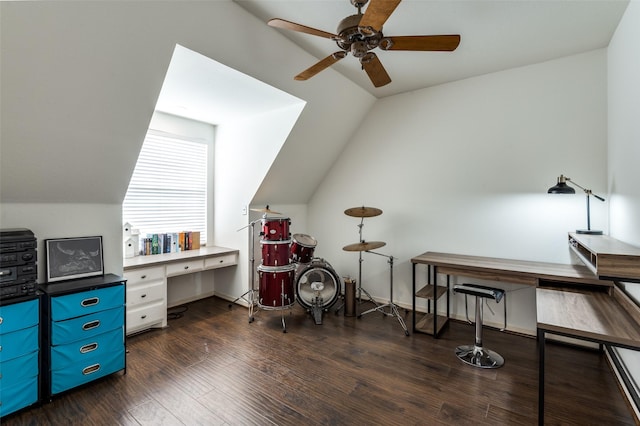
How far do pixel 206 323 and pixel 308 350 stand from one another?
53.0 inches

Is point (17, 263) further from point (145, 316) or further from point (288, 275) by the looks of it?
point (288, 275)

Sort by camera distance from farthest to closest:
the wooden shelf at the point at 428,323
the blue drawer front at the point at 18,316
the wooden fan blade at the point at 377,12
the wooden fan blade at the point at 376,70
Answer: the wooden shelf at the point at 428,323 < the wooden fan blade at the point at 376,70 < the blue drawer front at the point at 18,316 < the wooden fan blade at the point at 377,12

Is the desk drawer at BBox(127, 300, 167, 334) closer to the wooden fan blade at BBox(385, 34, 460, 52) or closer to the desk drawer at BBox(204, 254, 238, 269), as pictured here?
the desk drawer at BBox(204, 254, 238, 269)

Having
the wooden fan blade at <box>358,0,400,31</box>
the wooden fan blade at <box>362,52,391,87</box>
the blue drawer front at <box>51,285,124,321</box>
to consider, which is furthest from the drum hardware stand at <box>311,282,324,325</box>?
the wooden fan blade at <box>358,0,400,31</box>

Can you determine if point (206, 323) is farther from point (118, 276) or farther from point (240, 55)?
point (240, 55)

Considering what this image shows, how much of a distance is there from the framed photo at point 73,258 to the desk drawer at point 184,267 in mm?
772

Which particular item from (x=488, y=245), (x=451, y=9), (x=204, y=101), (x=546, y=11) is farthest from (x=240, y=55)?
(x=488, y=245)

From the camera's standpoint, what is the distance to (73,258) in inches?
96.3

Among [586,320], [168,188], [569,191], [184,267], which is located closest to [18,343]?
[184,267]

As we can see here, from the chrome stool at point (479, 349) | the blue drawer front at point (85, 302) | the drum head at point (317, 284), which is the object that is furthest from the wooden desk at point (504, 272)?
the blue drawer front at point (85, 302)

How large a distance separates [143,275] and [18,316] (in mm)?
1178

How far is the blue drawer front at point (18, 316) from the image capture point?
1.86 metres

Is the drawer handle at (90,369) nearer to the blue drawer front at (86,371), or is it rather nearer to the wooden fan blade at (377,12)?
the blue drawer front at (86,371)

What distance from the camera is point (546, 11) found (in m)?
2.21
